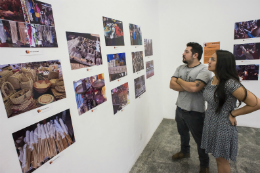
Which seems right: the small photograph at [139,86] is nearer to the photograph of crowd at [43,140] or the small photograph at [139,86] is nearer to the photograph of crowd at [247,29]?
the photograph of crowd at [43,140]

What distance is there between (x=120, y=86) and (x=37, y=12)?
1.14 metres

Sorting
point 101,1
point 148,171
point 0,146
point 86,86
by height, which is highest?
point 101,1

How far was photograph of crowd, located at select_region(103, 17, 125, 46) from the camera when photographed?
1610mm

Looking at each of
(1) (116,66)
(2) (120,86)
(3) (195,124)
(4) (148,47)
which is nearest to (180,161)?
(3) (195,124)

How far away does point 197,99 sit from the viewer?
1.90 m

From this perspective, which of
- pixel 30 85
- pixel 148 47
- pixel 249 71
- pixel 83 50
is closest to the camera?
pixel 30 85

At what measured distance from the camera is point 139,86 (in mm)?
Result: 2393

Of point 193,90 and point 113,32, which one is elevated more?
point 113,32

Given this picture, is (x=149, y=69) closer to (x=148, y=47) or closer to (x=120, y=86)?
(x=148, y=47)

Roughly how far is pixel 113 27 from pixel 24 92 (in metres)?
1.16

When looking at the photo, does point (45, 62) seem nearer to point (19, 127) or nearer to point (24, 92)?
point (24, 92)

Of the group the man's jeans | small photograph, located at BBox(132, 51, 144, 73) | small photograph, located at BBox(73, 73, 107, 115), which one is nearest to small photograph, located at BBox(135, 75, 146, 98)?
small photograph, located at BBox(132, 51, 144, 73)

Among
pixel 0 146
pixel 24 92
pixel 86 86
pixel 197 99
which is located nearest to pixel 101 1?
pixel 86 86

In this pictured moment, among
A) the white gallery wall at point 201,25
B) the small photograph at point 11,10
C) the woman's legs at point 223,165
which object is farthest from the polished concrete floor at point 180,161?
the small photograph at point 11,10
